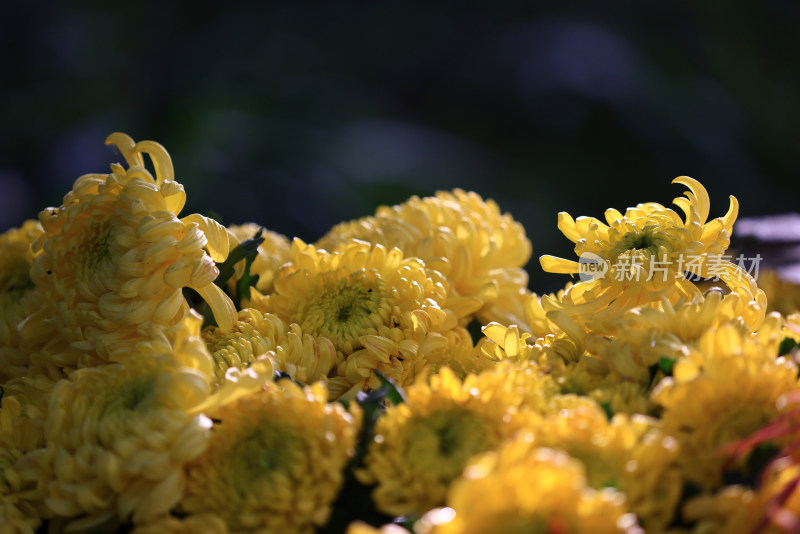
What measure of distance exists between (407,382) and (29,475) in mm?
265

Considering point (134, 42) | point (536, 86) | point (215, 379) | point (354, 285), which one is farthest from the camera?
point (134, 42)

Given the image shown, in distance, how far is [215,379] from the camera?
495 mm

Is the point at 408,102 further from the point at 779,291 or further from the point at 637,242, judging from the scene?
the point at 637,242

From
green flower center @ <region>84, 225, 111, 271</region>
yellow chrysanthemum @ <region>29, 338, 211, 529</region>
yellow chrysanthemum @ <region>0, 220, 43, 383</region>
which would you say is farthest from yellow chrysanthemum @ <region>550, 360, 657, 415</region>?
yellow chrysanthemum @ <region>0, 220, 43, 383</region>

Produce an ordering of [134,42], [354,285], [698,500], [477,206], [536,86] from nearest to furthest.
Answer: [698,500] < [354,285] < [477,206] < [536,86] < [134,42]

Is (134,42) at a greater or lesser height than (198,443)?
greater

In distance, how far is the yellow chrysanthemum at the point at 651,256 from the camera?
0.51 meters

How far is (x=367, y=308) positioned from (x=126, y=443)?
228mm

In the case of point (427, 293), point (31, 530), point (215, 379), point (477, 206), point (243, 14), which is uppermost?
point (243, 14)

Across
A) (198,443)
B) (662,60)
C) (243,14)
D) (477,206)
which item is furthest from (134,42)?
(198,443)

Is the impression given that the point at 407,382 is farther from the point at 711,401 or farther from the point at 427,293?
the point at 711,401

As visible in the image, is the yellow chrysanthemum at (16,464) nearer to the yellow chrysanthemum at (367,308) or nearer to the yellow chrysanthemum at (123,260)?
the yellow chrysanthemum at (123,260)

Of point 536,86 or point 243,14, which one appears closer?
point 536,86

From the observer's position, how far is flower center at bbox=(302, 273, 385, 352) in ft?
1.88
